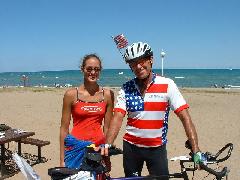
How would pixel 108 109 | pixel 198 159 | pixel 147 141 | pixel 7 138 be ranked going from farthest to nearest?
pixel 7 138, pixel 108 109, pixel 147 141, pixel 198 159

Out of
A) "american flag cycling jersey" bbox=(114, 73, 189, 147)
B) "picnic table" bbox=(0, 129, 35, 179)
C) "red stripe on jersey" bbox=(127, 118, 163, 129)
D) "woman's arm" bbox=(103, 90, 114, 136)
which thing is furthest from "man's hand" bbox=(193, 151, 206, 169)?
"picnic table" bbox=(0, 129, 35, 179)

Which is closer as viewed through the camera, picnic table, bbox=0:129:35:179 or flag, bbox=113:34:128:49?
flag, bbox=113:34:128:49

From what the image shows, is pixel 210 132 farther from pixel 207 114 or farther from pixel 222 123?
pixel 207 114

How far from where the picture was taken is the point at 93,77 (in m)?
4.20

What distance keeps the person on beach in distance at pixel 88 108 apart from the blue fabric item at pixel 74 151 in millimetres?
31

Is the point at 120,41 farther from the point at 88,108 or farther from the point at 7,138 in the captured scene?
the point at 7,138

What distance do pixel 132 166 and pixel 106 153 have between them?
92 cm

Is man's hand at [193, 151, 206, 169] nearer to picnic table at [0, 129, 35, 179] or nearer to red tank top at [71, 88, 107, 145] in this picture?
red tank top at [71, 88, 107, 145]

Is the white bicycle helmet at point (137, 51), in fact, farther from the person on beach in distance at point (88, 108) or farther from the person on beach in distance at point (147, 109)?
the person on beach in distance at point (88, 108)

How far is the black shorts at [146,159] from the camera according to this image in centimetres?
399

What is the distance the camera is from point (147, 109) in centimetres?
383

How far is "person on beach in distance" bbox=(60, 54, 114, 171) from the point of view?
162 inches

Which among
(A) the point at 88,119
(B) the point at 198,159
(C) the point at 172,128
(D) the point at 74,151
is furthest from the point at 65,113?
(C) the point at 172,128

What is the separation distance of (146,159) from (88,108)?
805 mm
